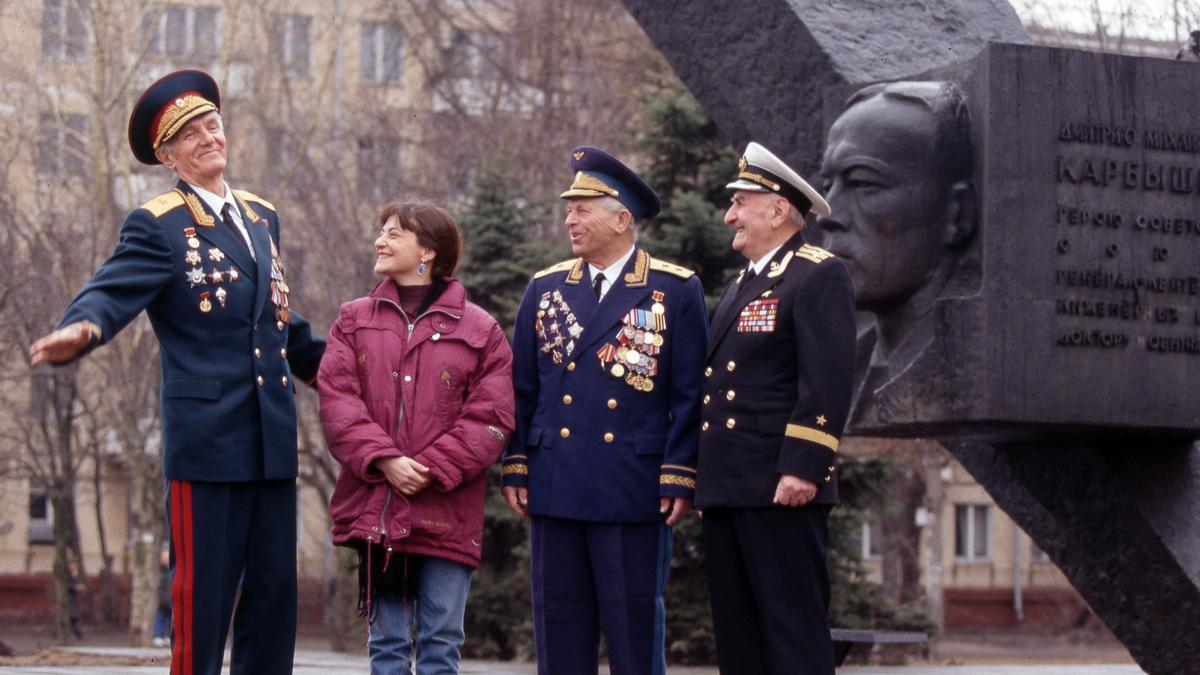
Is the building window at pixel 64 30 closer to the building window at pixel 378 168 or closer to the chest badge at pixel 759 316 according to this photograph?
the building window at pixel 378 168

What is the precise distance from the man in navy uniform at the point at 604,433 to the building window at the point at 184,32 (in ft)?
54.0

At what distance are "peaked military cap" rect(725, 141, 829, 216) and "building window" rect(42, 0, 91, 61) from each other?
17405 mm

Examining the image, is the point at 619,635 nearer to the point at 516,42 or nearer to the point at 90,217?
the point at 90,217

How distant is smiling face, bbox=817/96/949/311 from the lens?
6352 millimetres

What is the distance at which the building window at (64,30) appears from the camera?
73.1 feet

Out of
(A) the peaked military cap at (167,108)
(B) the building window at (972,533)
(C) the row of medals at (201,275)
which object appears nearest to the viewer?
(C) the row of medals at (201,275)

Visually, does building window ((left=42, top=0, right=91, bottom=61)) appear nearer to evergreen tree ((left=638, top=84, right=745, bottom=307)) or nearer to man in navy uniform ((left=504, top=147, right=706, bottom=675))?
evergreen tree ((left=638, top=84, right=745, bottom=307))

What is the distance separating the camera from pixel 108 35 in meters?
21.5

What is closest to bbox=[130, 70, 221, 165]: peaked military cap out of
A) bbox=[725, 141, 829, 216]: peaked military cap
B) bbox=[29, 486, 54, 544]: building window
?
bbox=[725, 141, 829, 216]: peaked military cap

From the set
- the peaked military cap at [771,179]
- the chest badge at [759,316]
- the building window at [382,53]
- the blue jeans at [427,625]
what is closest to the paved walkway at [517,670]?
the blue jeans at [427,625]

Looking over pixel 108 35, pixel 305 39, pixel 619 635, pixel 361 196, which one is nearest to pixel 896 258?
pixel 619 635

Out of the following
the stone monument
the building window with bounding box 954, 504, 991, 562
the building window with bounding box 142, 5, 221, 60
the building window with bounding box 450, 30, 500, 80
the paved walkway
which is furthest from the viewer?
the building window with bounding box 954, 504, 991, 562

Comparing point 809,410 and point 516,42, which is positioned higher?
point 516,42

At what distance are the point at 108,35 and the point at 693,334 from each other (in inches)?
679
